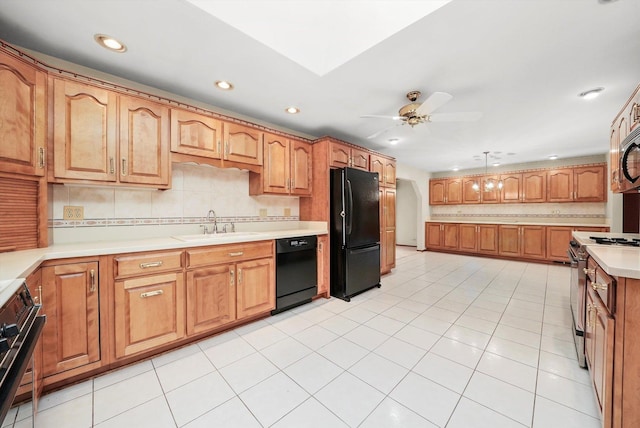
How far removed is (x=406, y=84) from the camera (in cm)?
232

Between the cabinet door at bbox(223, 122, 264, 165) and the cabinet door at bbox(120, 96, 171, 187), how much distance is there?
551 mm

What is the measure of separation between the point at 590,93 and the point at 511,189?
153 inches

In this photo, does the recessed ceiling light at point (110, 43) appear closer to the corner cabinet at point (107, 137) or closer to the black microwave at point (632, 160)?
the corner cabinet at point (107, 137)

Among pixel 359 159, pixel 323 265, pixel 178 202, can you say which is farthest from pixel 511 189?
pixel 178 202

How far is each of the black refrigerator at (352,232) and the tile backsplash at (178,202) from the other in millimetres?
801

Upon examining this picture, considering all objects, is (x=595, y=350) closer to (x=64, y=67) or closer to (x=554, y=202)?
(x=64, y=67)

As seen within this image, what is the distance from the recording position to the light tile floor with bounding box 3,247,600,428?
1.39m

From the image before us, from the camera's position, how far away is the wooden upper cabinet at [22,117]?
1.48 meters

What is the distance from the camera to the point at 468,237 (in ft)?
20.3

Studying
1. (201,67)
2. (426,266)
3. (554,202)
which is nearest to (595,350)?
(201,67)

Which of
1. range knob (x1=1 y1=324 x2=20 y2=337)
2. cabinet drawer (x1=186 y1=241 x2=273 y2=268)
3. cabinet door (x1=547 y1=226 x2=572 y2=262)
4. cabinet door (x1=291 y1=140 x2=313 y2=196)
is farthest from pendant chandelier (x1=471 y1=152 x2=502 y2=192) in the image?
range knob (x1=1 y1=324 x2=20 y2=337)

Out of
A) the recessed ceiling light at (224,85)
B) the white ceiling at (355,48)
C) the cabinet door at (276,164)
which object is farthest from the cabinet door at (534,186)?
the recessed ceiling light at (224,85)

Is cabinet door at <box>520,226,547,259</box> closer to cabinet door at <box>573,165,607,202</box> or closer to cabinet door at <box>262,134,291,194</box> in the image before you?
cabinet door at <box>573,165,607,202</box>

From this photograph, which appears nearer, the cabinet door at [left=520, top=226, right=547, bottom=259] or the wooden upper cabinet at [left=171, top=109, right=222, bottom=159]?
the wooden upper cabinet at [left=171, top=109, right=222, bottom=159]
